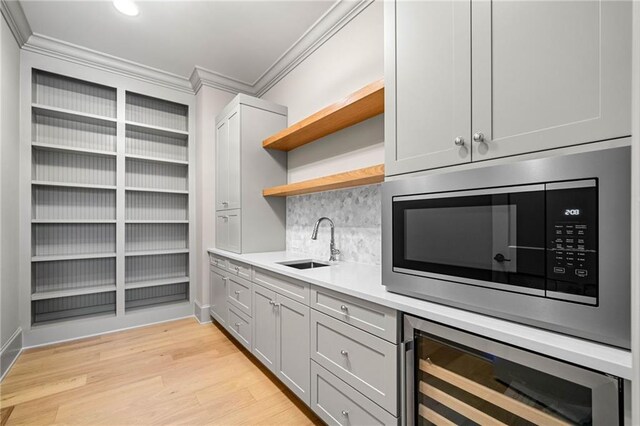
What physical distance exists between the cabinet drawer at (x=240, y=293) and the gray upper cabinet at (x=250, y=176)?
32 centimetres

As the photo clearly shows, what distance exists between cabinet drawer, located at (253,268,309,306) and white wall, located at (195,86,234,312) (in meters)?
1.40

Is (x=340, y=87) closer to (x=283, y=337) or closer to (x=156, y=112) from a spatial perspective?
(x=283, y=337)

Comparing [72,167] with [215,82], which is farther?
[215,82]

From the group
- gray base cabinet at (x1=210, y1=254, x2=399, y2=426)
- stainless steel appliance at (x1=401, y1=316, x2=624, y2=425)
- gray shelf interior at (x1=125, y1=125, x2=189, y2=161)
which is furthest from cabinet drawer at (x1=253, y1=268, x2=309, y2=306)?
gray shelf interior at (x1=125, y1=125, x2=189, y2=161)

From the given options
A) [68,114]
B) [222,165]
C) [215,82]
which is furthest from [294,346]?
[68,114]

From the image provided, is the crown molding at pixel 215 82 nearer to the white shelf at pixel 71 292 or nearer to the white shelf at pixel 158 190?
the white shelf at pixel 158 190

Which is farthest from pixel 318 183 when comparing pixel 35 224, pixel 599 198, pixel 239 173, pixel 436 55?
pixel 35 224

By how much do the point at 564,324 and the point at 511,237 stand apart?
0.88 ft

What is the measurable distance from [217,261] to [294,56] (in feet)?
7.43

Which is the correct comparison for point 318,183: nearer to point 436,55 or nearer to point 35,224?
point 436,55

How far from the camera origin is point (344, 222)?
7.59ft

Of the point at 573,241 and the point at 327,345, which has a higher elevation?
the point at 573,241

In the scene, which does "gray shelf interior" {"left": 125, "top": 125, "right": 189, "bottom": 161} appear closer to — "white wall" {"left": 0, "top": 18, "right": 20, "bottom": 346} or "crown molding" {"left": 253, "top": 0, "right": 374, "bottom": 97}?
"white wall" {"left": 0, "top": 18, "right": 20, "bottom": 346}

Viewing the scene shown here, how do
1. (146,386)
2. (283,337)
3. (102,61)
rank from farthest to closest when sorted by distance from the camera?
(102,61) < (146,386) < (283,337)
